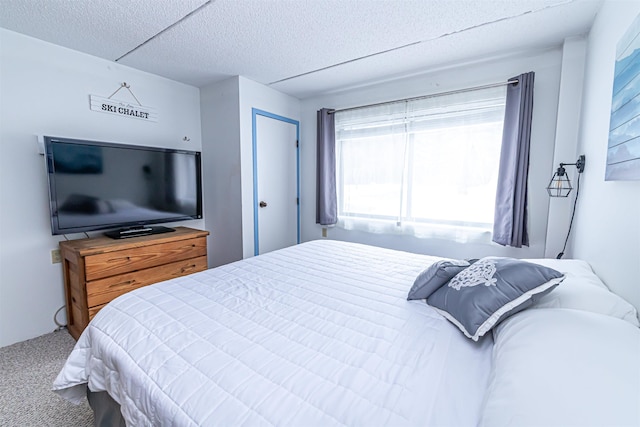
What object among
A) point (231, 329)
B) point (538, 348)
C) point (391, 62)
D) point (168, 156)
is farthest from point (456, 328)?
point (168, 156)

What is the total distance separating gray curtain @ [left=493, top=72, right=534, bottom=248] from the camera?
7.34 ft

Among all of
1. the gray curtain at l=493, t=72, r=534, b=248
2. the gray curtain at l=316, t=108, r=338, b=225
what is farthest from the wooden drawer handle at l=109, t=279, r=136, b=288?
the gray curtain at l=493, t=72, r=534, b=248

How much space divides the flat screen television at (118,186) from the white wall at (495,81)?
1.89 m

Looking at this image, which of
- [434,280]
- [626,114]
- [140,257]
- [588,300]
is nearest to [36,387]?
[140,257]

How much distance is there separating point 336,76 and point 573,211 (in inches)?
92.1

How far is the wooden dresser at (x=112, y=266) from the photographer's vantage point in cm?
202

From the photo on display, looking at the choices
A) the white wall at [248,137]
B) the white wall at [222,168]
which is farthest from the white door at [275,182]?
the white wall at [222,168]

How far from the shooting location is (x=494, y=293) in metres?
1.03

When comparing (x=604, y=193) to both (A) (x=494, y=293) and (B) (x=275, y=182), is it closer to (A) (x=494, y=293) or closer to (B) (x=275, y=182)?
(A) (x=494, y=293)

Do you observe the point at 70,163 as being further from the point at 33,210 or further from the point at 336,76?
the point at 336,76

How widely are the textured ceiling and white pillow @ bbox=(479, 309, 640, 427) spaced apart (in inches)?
71.8

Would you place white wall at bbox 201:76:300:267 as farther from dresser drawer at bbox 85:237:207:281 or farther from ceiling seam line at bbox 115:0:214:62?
ceiling seam line at bbox 115:0:214:62

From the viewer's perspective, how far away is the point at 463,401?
0.73 m

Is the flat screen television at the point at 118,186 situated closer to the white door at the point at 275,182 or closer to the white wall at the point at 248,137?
the white wall at the point at 248,137
